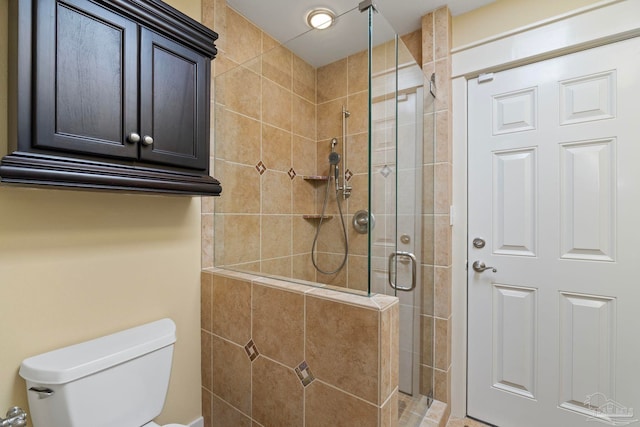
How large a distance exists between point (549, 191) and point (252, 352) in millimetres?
1708

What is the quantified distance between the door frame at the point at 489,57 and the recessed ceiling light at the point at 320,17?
79 cm

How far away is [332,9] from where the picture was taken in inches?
65.5

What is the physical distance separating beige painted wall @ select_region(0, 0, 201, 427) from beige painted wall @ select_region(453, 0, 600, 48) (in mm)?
1527

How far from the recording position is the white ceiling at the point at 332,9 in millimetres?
1558

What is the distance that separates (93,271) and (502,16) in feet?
7.78

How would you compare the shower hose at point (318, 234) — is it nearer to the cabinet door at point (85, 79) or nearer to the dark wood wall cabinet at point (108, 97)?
the dark wood wall cabinet at point (108, 97)

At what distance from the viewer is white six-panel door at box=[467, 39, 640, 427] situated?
130cm

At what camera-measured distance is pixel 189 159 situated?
1178mm

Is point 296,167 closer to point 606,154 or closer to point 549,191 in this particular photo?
point 549,191

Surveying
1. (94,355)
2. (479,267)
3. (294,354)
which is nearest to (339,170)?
(479,267)

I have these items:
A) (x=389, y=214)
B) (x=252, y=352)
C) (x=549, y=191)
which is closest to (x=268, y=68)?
(x=389, y=214)

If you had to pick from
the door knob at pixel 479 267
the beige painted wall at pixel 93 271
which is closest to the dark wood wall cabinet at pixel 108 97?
the beige painted wall at pixel 93 271

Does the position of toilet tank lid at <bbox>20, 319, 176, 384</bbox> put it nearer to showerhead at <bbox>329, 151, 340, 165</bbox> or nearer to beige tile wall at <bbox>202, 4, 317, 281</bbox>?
beige tile wall at <bbox>202, 4, 317, 281</bbox>

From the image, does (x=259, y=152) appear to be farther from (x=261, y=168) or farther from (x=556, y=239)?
(x=556, y=239)
